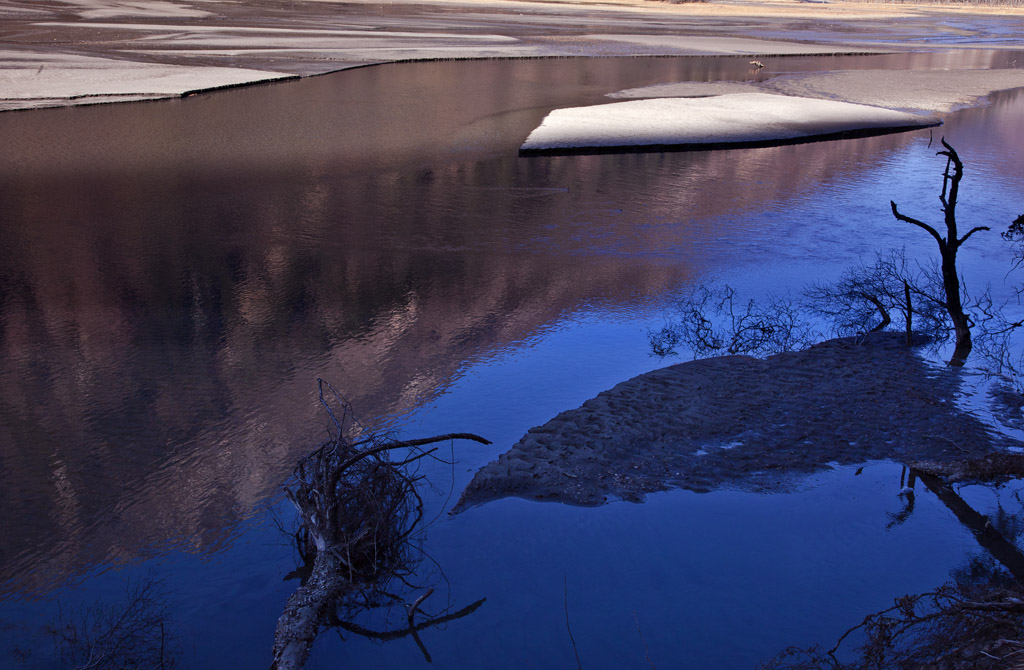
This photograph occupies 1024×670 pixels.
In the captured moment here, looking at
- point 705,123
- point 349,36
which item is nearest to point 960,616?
point 705,123

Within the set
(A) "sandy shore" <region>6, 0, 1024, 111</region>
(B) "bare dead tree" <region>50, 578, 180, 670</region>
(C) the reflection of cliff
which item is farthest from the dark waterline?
(A) "sandy shore" <region>6, 0, 1024, 111</region>

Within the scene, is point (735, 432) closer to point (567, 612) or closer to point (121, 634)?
point (567, 612)

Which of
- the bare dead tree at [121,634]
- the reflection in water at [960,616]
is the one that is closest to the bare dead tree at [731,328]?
Answer: the reflection in water at [960,616]

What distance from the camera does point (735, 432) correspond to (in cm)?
471

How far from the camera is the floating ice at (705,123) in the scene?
12.3 metres

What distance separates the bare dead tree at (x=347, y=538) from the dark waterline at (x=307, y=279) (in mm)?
208

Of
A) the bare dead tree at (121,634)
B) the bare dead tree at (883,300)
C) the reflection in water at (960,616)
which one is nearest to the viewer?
the reflection in water at (960,616)

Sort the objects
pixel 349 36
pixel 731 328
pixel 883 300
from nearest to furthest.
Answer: pixel 731 328 → pixel 883 300 → pixel 349 36

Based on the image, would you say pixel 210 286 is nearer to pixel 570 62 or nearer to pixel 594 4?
pixel 570 62

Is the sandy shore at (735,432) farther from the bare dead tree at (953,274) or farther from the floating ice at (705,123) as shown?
the floating ice at (705,123)

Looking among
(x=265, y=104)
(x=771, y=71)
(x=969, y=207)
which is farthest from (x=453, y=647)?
(x=771, y=71)

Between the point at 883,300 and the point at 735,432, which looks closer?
the point at 735,432

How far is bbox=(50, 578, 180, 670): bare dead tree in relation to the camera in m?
3.23

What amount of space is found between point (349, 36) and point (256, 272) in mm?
21877
